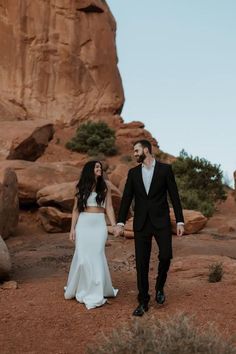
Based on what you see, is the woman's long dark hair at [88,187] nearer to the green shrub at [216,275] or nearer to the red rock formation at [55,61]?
the green shrub at [216,275]

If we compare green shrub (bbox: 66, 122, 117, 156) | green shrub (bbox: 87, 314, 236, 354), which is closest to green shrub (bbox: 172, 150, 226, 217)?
green shrub (bbox: 66, 122, 117, 156)

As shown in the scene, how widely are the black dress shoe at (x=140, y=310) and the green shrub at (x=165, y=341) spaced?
2046 millimetres

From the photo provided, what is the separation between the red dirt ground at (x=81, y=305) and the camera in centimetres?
546

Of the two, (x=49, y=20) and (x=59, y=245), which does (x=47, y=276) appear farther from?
(x=49, y=20)

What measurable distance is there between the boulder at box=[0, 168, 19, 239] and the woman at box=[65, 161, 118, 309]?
637cm

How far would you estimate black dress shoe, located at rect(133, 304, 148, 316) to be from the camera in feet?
20.2

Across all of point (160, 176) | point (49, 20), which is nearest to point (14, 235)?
point (160, 176)

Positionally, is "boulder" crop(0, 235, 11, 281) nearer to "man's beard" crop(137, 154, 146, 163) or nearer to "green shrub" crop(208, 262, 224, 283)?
"man's beard" crop(137, 154, 146, 163)

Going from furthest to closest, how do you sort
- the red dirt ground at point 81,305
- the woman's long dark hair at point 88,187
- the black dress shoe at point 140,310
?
the woman's long dark hair at point 88,187, the black dress shoe at point 140,310, the red dirt ground at point 81,305

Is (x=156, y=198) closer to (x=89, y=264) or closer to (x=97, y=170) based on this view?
(x=97, y=170)

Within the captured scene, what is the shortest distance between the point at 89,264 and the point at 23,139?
12908 mm

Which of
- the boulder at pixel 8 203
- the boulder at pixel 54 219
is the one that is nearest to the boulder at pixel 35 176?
the boulder at pixel 54 219

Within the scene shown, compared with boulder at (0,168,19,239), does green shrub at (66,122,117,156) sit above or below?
above

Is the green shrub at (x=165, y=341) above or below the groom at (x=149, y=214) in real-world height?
below
